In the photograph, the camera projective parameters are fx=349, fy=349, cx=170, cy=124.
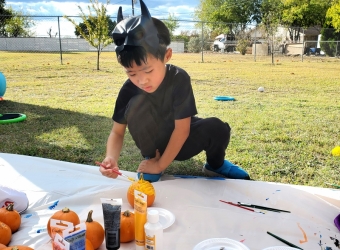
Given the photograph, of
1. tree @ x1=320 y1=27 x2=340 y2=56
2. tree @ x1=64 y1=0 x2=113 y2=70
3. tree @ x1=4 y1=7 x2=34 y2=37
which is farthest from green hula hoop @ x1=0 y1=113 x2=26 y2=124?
tree @ x1=320 y1=27 x2=340 y2=56

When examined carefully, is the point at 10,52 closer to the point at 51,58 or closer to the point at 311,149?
the point at 51,58

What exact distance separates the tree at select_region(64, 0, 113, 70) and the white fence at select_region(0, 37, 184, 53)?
2.64 meters

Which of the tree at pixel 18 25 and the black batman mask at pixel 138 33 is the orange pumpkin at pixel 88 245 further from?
the tree at pixel 18 25

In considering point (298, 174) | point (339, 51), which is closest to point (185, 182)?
point (298, 174)

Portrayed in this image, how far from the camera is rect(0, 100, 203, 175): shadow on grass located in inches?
94.0

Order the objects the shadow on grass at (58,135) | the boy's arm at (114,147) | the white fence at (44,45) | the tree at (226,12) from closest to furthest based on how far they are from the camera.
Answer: the boy's arm at (114,147) < the shadow on grass at (58,135) < the tree at (226,12) < the white fence at (44,45)

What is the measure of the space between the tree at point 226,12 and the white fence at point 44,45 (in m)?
1.25

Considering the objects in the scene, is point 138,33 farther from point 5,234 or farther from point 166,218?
point 5,234

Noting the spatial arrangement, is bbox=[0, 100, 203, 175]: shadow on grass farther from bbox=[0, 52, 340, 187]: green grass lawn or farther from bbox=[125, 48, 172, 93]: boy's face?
bbox=[125, 48, 172, 93]: boy's face

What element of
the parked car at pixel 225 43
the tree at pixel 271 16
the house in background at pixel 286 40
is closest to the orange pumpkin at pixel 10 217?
the tree at pixel 271 16

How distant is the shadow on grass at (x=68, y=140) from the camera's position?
239cm

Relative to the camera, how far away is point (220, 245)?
3.94 feet

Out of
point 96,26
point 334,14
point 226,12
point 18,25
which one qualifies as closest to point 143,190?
point 96,26

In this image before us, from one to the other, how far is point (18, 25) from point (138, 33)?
10966 millimetres
